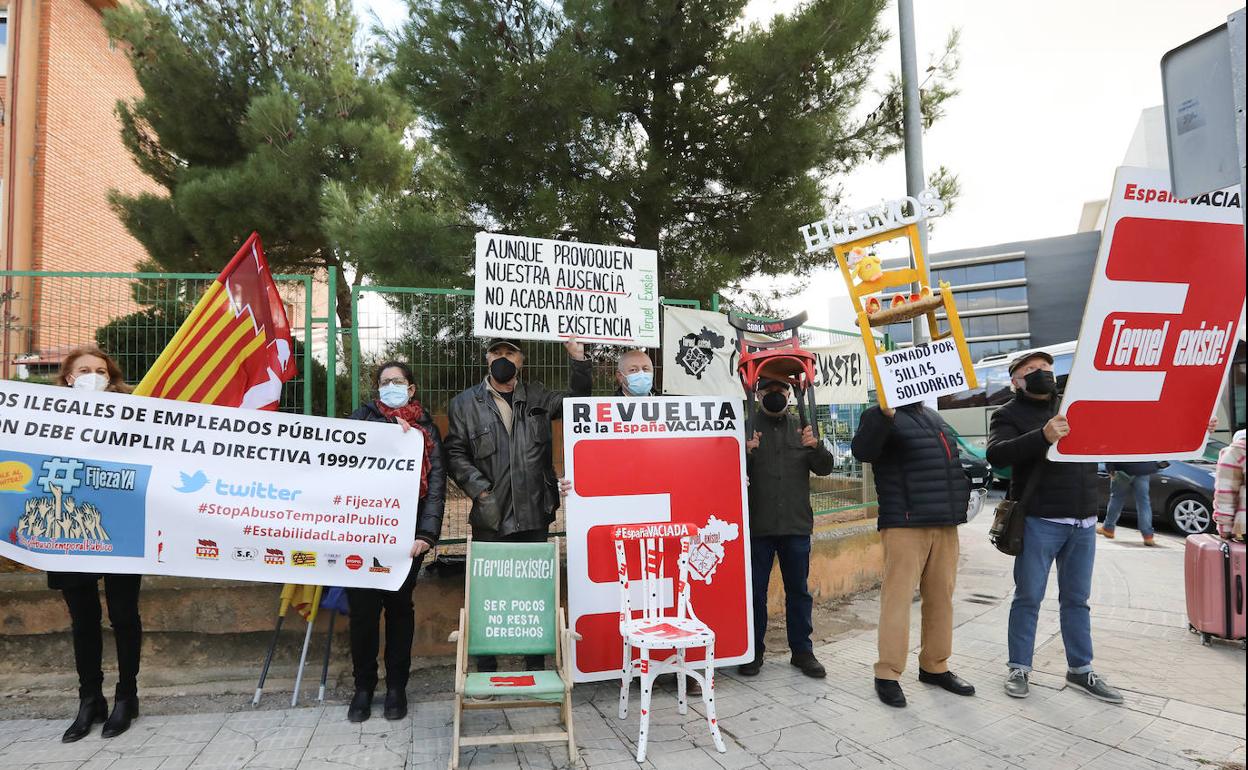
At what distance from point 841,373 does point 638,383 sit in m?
2.94

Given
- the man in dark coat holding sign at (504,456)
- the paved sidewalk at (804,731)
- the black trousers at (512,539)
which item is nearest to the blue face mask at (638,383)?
the man in dark coat holding sign at (504,456)

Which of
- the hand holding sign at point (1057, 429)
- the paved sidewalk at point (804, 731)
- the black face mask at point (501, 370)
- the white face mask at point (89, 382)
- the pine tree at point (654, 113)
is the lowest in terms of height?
the paved sidewalk at point (804, 731)

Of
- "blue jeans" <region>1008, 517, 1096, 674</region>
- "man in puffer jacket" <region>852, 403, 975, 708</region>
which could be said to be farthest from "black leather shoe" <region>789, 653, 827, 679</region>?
"blue jeans" <region>1008, 517, 1096, 674</region>

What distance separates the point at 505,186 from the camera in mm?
7398

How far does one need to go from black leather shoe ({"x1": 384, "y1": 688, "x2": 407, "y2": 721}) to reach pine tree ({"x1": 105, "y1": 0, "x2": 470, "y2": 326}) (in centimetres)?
734

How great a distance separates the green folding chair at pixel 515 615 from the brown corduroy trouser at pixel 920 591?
1.86m

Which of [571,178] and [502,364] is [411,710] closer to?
[502,364]

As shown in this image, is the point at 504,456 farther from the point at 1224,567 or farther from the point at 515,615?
the point at 1224,567

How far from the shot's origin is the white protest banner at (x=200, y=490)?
370 centimetres

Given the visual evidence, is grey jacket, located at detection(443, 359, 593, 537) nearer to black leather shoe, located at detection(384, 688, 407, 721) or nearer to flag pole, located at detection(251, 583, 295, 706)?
black leather shoe, located at detection(384, 688, 407, 721)

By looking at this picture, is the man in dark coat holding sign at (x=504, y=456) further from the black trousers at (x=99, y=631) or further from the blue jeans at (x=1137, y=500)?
the blue jeans at (x=1137, y=500)

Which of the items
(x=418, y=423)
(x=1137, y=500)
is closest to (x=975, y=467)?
(x=1137, y=500)

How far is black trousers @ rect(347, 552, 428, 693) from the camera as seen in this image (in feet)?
12.9

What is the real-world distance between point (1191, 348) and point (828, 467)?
6.59 ft
